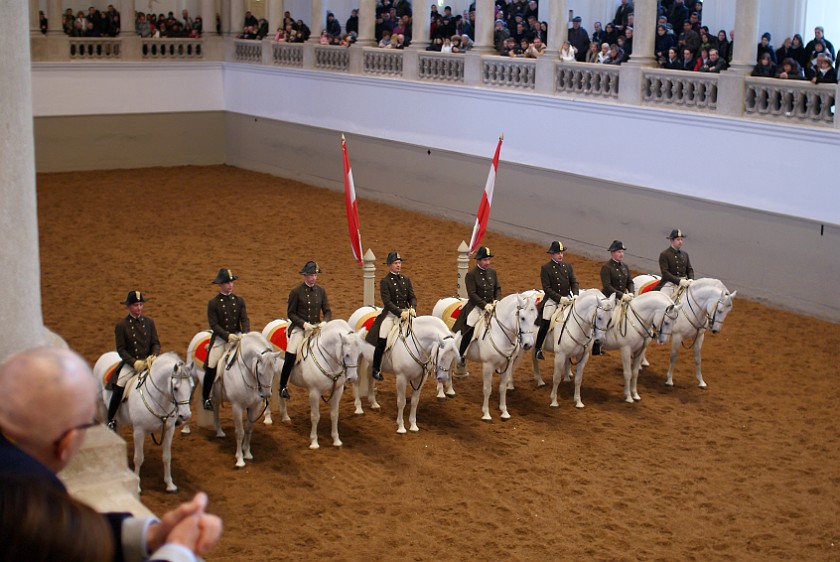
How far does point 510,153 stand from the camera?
22734 millimetres

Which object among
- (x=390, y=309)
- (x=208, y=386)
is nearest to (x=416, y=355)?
(x=390, y=309)

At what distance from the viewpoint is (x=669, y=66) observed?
19.8m

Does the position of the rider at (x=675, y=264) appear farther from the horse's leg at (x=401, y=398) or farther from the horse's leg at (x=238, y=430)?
the horse's leg at (x=238, y=430)

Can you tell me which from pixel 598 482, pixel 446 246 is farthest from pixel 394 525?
pixel 446 246

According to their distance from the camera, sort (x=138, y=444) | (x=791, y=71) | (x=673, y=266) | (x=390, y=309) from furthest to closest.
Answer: (x=791, y=71), (x=673, y=266), (x=390, y=309), (x=138, y=444)

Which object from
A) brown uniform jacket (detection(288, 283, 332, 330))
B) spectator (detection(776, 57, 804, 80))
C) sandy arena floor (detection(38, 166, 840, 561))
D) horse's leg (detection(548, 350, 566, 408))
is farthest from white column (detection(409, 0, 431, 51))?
brown uniform jacket (detection(288, 283, 332, 330))

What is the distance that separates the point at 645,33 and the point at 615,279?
764 centimetres

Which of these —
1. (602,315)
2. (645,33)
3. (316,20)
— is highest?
(316,20)

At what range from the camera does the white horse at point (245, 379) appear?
10695 mm

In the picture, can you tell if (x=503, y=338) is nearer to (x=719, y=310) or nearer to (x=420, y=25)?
(x=719, y=310)

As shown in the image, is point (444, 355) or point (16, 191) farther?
point (444, 355)

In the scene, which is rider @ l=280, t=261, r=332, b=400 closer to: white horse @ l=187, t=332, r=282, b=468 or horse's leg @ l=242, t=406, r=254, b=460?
white horse @ l=187, t=332, r=282, b=468

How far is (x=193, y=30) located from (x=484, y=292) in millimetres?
21518

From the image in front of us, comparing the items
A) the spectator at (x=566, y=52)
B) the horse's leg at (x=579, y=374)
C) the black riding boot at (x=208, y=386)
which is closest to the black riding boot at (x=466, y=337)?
the horse's leg at (x=579, y=374)
